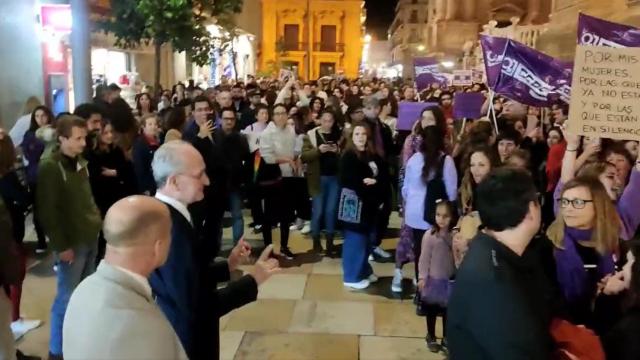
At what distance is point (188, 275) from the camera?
306cm

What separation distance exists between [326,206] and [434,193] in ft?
9.38

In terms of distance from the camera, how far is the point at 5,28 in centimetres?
1127

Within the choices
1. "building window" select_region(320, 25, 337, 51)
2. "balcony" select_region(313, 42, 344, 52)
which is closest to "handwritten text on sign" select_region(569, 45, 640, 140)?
"balcony" select_region(313, 42, 344, 52)

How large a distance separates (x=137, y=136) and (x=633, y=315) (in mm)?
5815

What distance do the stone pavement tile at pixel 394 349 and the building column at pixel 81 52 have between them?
5.34 m

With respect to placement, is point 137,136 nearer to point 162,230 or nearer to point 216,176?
point 216,176

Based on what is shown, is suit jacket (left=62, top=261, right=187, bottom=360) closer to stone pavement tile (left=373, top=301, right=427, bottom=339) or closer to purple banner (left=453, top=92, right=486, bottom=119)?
stone pavement tile (left=373, top=301, right=427, bottom=339)

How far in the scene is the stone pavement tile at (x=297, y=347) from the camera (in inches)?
226

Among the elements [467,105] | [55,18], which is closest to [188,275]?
[467,105]

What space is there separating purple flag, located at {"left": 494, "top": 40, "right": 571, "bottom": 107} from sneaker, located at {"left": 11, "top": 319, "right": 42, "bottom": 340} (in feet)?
17.5

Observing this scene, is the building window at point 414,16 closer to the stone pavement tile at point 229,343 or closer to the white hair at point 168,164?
the stone pavement tile at point 229,343

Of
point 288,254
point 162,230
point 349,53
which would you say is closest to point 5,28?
point 288,254

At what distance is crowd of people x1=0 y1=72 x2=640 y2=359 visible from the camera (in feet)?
8.27

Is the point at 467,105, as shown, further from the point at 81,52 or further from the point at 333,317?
the point at 81,52
